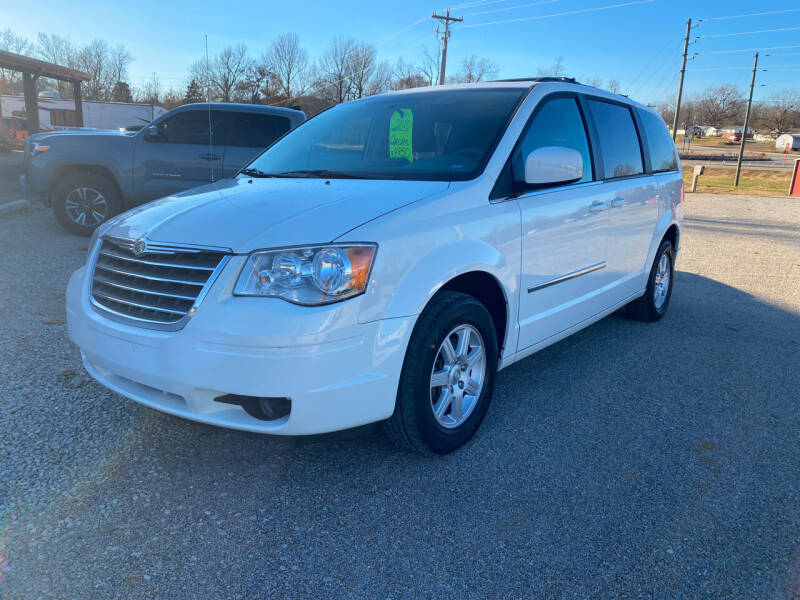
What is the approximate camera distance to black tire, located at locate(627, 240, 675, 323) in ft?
17.4

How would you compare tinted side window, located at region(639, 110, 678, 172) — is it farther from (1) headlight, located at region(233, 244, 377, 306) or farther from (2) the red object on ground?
(2) the red object on ground

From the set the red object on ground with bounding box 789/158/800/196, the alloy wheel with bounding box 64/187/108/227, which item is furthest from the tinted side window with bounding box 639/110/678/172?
the red object on ground with bounding box 789/158/800/196

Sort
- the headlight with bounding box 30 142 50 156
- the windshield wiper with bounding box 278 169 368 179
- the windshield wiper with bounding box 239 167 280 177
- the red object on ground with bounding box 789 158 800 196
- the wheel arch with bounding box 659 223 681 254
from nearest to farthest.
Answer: the windshield wiper with bounding box 278 169 368 179 → the windshield wiper with bounding box 239 167 280 177 → the wheel arch with bounding box 659 223 681 254 → the headlight with bounding box 30 142 50 156 → the red object on ground with bounding box 789 158 800 196

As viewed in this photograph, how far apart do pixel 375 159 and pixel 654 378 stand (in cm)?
244

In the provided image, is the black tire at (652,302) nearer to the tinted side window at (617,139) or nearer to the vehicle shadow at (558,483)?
the tinted side window at (617,139)

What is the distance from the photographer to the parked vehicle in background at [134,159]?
8266 millimetres

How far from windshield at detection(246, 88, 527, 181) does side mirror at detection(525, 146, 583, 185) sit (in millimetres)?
233

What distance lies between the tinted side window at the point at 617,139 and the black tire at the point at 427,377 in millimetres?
1964

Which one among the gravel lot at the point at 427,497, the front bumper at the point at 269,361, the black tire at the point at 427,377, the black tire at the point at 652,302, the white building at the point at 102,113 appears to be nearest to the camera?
the gravel lot at the point at 427,497

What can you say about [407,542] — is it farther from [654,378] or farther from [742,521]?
[654,378]

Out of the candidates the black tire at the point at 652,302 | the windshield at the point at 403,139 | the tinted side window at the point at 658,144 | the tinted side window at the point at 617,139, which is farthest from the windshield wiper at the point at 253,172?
the black tire at the point at 652,302

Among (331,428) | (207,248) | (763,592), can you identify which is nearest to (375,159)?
(207,248)

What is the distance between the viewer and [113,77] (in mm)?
68812

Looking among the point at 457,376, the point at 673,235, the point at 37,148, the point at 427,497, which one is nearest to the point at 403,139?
the point at 457,376
